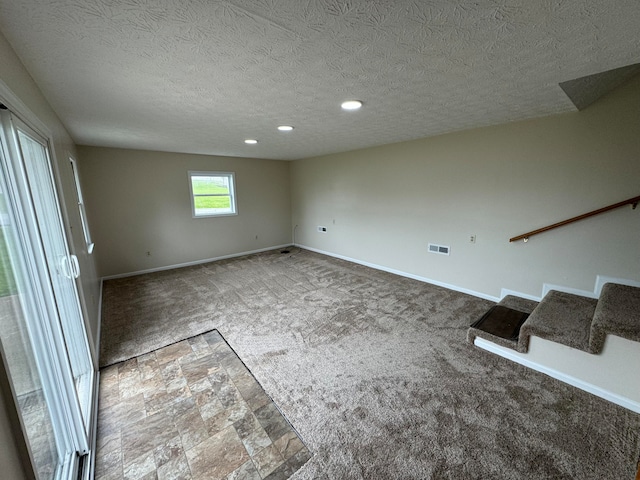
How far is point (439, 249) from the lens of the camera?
Result: 3.87 metres

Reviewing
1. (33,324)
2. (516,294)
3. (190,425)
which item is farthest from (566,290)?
(33,324)

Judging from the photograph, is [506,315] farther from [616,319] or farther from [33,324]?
[33,324]

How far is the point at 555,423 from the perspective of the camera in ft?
5.39

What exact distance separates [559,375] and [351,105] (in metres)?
2.81

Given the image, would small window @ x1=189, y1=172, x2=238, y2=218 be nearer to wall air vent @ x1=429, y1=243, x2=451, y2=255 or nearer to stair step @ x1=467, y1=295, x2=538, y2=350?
wall air vent @ x1=429, y1=243, x2=451, y2=255

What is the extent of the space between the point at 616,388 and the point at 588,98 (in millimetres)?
2395

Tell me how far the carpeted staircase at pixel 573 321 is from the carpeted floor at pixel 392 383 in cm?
22

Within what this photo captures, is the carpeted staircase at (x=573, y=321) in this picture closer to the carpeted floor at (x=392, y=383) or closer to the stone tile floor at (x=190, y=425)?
the carpeted floor at (x=392, y=383)

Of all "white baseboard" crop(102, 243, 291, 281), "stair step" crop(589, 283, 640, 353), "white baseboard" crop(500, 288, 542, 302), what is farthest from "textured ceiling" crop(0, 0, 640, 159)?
"white baseboard" crop(102, 243, 291, 281)

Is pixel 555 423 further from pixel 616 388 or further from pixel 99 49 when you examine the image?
pixel 99 49

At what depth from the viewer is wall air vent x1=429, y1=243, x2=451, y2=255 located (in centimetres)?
379

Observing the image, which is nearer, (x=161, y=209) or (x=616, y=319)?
(x=616, y=319)

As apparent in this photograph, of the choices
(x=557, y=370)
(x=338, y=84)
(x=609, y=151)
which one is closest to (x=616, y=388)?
(x=557, y=370)

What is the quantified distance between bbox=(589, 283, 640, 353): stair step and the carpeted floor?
0.47 m
